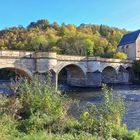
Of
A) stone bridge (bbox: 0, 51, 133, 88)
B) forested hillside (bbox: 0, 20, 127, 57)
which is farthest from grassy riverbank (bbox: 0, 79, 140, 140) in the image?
forested hillside (bbox: 0, 20, 127, 57)

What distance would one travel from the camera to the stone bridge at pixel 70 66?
1531 inches

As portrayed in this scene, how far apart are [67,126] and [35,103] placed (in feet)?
7.01

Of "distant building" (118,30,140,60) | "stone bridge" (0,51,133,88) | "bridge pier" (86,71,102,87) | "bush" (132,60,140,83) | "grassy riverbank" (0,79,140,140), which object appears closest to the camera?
"grassy riverbank" (0,79,140,140)

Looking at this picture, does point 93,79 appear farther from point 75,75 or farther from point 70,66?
point 70,66

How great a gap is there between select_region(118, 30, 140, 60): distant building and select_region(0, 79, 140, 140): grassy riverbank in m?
64.9

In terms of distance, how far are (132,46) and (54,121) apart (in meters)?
68.8

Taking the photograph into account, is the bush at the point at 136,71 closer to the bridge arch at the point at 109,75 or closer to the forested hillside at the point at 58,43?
the bridge arch at the point at 109,75

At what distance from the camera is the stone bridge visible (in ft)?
128

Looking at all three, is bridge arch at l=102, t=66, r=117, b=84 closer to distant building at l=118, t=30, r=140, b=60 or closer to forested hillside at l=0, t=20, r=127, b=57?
forested hillside at l=0, t=20, r=127, b=57

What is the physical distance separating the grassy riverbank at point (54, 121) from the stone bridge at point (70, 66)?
24.7 meters

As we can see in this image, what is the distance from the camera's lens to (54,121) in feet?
39.3

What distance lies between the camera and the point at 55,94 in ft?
46.3

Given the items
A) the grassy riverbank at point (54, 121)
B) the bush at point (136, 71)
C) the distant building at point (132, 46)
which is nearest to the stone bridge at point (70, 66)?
the bush at point (136, 71)

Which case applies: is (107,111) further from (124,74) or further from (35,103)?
(124,74)
